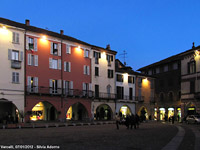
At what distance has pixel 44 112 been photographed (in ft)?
159

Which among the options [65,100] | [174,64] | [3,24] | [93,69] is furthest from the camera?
[174,64]

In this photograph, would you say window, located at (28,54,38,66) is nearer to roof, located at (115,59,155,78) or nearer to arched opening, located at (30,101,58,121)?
arched opening, located at (30,101,58,121)

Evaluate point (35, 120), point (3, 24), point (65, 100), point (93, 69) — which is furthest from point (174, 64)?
point (3, 24)

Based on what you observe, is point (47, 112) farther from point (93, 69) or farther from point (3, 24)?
point (3, 24)

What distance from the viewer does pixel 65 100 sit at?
48.6 metres

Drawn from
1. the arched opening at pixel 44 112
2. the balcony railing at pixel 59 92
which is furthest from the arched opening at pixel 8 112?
the arched opening at pixel 44 112

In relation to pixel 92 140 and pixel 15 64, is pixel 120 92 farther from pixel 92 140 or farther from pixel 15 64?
pixel 92 140

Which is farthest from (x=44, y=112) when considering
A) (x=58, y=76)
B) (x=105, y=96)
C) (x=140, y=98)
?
(x=140, y=98)

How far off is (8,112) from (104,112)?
20.2 meters

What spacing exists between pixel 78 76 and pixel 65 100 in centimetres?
546

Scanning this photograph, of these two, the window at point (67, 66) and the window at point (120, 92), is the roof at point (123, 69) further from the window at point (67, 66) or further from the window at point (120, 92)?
the window at point (67, 66)

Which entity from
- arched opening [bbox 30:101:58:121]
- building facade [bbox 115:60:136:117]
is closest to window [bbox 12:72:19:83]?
arched opening [bbox 30:101:58:121]

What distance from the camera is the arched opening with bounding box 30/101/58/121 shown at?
1878 inches

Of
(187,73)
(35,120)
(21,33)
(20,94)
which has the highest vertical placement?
(21,33)
